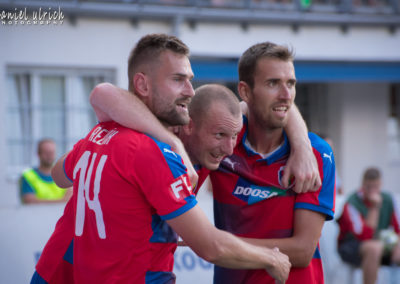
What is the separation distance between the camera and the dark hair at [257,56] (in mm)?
2965

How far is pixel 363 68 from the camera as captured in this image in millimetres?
11930

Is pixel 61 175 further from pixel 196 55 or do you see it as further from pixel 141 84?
pixel 196 55

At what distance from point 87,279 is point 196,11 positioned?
8.52 meters

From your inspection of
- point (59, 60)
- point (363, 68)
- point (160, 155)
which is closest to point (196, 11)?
point (59, 60)

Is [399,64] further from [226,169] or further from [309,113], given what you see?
[226,169]

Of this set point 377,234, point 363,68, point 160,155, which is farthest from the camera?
point 363,68

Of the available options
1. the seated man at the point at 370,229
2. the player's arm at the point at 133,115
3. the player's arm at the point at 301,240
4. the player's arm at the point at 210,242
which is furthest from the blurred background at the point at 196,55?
the player's arm at the point at 210,242

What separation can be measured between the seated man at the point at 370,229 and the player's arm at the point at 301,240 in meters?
3.77

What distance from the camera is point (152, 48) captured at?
2.53 m

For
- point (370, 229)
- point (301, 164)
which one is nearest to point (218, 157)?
point (301, 164)

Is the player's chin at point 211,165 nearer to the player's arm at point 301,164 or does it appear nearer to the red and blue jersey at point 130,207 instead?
the player's arm at point 301,164

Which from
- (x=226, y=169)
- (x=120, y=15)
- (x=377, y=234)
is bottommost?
(x=377, y=234)

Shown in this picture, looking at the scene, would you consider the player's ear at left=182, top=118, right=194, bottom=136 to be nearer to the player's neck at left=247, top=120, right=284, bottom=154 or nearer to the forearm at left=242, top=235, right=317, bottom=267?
the player's neck at left=247, top=120, right=284, bottom=154
